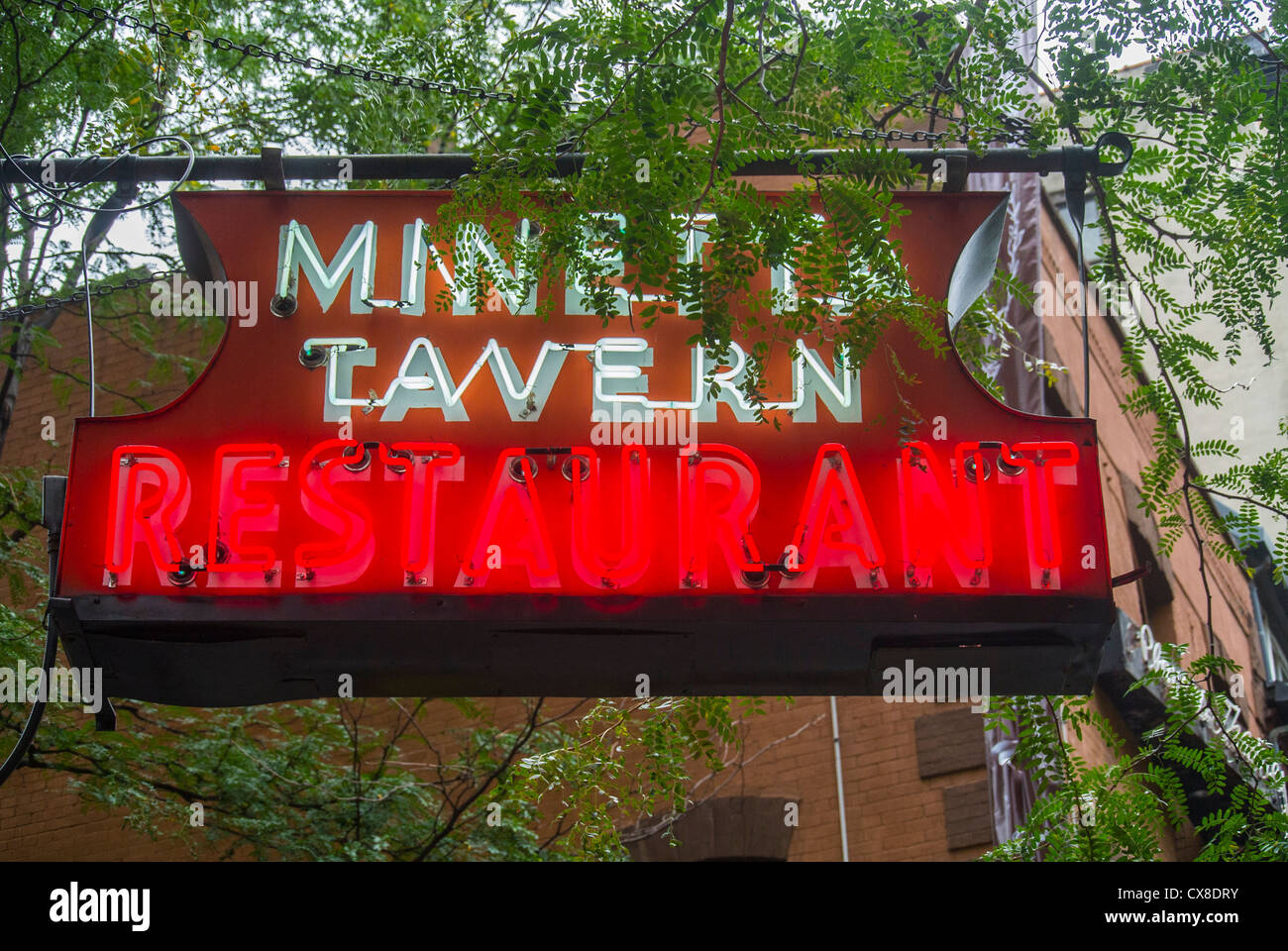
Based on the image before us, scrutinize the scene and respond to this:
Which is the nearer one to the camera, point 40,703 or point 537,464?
point 40,703

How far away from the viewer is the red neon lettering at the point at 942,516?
4883mm

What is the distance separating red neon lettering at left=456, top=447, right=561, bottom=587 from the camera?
16.0 ft

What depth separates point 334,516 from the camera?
5051mm

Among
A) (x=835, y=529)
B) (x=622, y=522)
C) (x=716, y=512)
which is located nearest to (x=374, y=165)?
(x=622, y=522)

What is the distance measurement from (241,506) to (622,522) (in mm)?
1406

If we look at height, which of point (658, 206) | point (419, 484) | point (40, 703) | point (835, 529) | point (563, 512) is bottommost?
point (40, 703)

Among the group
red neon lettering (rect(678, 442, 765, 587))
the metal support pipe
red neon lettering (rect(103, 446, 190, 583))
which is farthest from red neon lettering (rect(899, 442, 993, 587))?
red neon lettering (rect(103, 446, 190, 583))

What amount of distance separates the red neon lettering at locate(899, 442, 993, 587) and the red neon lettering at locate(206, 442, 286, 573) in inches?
90.3

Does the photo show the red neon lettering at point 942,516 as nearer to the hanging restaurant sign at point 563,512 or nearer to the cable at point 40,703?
the hanging restaurant sign at point 563,512

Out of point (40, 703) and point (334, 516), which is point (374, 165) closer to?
point (334, 516)

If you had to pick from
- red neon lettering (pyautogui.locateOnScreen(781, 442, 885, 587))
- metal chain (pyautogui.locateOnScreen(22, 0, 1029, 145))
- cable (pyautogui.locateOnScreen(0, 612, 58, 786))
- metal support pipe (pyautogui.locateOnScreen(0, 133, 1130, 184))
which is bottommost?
cable (pyautogui.locateOnScreen(0, 612, 58, 786))

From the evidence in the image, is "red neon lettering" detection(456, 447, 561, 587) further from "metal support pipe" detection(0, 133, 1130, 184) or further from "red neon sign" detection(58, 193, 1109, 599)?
"metal support pipe" detection(0, 133, 1130, 184)

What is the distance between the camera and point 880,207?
5.08 metres
